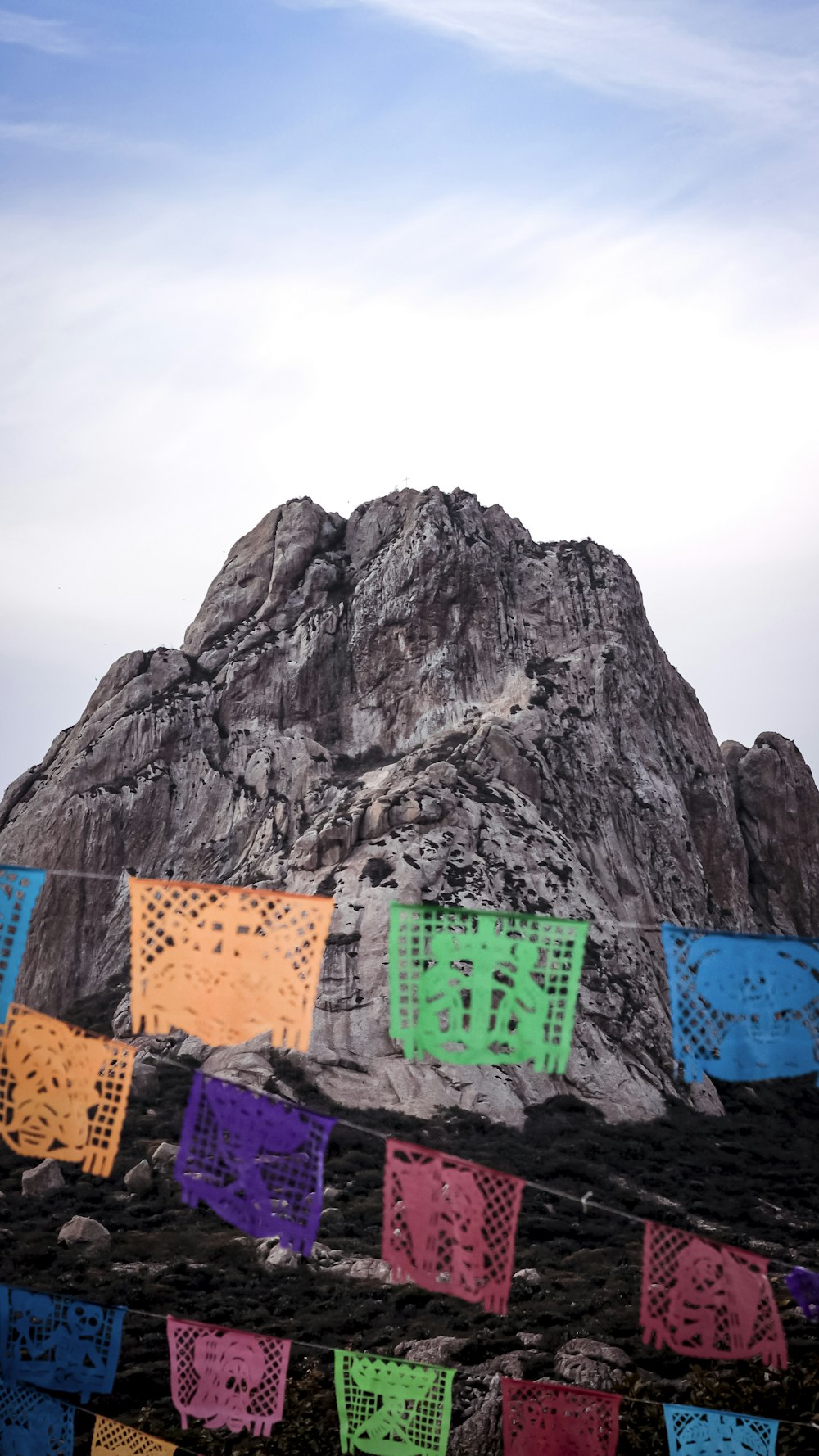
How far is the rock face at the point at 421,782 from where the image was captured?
32.6 metres

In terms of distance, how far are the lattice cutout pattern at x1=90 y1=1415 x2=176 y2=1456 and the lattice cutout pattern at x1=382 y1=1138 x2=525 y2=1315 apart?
95.6 inches

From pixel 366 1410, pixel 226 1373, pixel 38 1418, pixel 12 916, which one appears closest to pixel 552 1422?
pixel 366 1410

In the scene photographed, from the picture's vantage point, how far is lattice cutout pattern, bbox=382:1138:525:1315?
1030cm

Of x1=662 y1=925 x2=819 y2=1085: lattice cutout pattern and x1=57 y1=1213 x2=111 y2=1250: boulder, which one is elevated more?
x1=662 y1=925 x2=819 y2=1085: lattice cutout pattern

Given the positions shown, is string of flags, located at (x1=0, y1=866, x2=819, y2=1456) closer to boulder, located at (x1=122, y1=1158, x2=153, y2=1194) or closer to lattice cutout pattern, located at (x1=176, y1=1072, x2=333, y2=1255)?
lattice cutout pattern, located at (x1=176, y1=1072, x2=333, y2=1255)

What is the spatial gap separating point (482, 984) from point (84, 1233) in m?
15.9

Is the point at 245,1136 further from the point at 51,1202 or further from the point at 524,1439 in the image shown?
the point at 51,1202

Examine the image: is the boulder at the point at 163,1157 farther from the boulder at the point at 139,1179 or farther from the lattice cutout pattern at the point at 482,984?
the lattice cutout pattern at the point at 482,984

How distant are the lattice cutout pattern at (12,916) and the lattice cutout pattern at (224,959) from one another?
0.89m

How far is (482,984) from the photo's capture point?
9.55 metres

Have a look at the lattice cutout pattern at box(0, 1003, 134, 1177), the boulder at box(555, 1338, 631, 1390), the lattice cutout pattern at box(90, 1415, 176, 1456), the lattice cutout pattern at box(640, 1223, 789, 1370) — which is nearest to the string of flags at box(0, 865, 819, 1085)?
the lattice cutout pattern at box(0, 1003, 134, 1177)

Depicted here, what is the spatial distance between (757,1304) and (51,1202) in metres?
17.8

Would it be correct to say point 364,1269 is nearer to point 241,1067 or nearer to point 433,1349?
point 433,1349

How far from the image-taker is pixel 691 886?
4234cm
